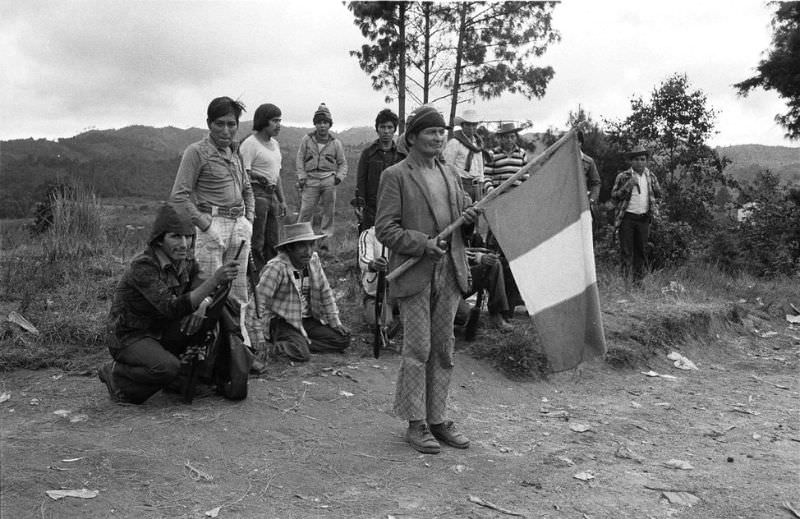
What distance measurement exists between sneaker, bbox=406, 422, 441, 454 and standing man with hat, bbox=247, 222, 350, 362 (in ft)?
6.25

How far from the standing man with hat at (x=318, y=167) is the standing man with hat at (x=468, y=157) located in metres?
2.02

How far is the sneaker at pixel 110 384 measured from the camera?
504 centimetres

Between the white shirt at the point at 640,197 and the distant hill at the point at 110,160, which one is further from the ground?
the distant hill at the point at 110,160

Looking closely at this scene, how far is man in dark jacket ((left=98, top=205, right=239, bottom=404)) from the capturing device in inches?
188

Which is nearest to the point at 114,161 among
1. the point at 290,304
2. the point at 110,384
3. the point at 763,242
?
the point at 763,242

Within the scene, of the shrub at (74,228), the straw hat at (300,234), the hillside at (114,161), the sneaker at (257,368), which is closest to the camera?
the sneaker at (257,368)

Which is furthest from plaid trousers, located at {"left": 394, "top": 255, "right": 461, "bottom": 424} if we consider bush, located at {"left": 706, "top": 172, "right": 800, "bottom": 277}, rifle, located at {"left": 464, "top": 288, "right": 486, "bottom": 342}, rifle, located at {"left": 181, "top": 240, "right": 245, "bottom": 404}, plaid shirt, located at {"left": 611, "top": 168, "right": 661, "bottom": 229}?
bush, located at {"left": 706, "top": 172, "right": 800, "bottom": 277}

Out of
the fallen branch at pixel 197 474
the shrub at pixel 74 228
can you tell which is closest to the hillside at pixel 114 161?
the shrub at pixel 74 228

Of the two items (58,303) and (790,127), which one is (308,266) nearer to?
(58,303)

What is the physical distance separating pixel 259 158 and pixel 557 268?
11.9 feet

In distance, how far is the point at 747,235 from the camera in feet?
48.4

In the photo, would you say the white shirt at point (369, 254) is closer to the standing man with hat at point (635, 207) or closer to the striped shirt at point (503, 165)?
the striped shirt at point (503, 165)

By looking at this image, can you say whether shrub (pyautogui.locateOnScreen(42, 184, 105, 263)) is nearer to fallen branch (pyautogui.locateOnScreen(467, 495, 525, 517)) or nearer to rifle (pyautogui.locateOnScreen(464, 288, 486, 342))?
rifle (pyautogui.locateOnScreen(464, 288, 486, 342))

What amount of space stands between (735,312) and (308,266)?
239 inches
